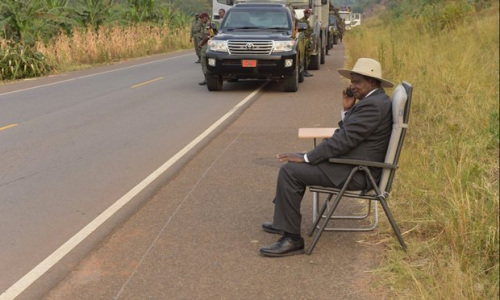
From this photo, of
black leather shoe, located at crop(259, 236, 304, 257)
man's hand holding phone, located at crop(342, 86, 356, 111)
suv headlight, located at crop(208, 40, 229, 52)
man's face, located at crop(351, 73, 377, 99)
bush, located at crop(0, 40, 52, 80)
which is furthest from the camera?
bush, located at crop(0, 40, 52, 80)

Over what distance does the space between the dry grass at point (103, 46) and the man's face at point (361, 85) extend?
63.1ft

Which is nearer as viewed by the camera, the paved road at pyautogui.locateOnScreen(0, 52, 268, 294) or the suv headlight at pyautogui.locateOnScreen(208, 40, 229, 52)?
the paved road at pyautogui.locateOnScreen(0, 52, 268, 294)

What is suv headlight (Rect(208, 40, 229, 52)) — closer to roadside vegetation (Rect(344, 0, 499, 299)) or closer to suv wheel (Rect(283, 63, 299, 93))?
suv wheel (Rect(283, 63, 299, 93))

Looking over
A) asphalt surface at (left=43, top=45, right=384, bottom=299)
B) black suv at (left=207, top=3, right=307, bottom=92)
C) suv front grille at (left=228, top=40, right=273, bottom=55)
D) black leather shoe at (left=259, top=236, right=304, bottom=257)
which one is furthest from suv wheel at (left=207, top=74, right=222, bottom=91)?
black leather shoe at (left=259, top=236, right=304, bottom=257)

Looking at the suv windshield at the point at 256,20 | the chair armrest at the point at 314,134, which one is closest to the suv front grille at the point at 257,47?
the suv windshield at the point at 256,20

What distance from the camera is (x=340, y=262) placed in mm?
5125

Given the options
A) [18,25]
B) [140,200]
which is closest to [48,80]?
[18,25]

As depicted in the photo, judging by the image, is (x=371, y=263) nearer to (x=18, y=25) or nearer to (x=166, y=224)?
(x=166, y=224)

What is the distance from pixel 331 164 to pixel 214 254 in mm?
1087

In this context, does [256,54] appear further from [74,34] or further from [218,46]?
[74,34]

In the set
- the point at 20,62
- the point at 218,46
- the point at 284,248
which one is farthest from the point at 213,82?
the point at 284,248

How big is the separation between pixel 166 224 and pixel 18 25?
18.7m

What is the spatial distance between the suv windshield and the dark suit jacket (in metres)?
11.7

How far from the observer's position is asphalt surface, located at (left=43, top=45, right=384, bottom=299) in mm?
4602
